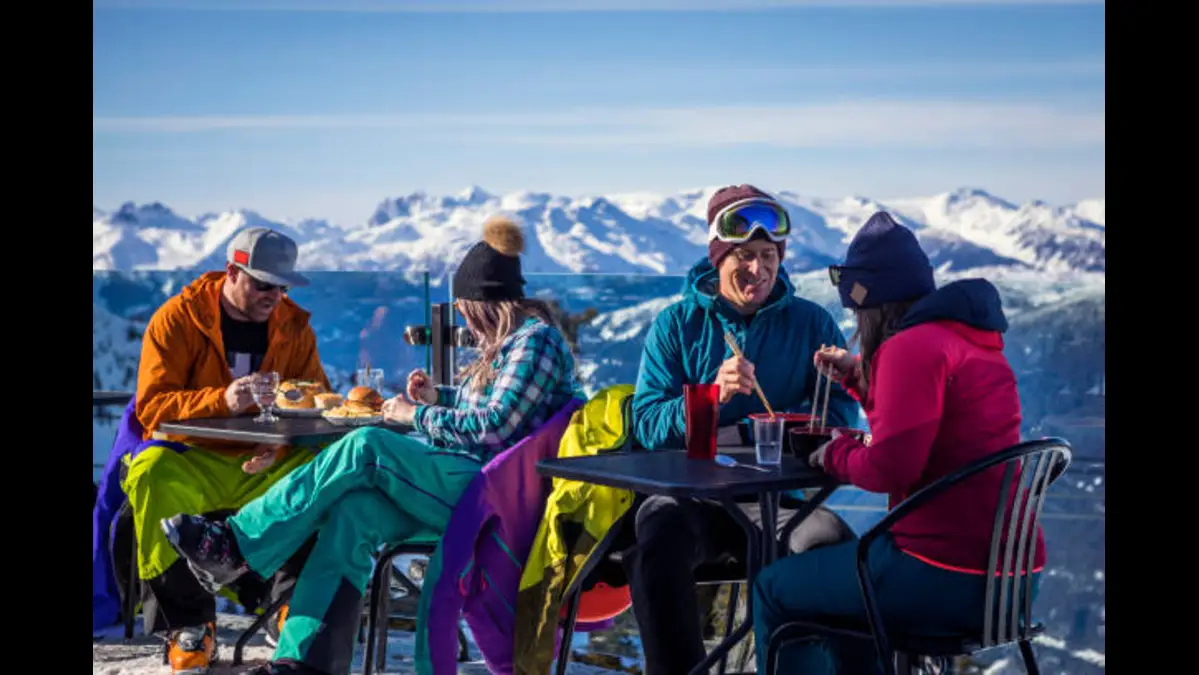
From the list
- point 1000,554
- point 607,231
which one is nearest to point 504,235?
point 1000,554

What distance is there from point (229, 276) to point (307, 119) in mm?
11200

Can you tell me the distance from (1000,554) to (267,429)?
1.83 metres

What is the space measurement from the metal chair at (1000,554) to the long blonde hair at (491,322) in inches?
43.5

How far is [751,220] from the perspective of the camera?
3.05m

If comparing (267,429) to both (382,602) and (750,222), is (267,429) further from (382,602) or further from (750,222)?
(750,222)

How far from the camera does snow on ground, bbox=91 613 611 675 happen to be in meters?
3.72

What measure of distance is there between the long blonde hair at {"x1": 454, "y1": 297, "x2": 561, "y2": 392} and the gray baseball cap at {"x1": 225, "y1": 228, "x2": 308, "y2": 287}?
67 cm

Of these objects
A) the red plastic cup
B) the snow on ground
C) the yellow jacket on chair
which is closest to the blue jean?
the red plastic cup

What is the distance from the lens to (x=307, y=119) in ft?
47.7

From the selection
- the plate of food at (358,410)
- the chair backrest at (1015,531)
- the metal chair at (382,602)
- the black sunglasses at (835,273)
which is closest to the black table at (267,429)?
the plate of food at (358,410)

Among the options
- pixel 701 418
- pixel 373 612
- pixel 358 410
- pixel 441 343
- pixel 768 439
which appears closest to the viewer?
pixel 768 439

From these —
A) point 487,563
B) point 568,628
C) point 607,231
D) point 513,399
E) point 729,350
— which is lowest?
point 568,628

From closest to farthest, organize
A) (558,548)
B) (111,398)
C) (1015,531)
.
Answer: (1015,531) < (558,548) < (111,398)
